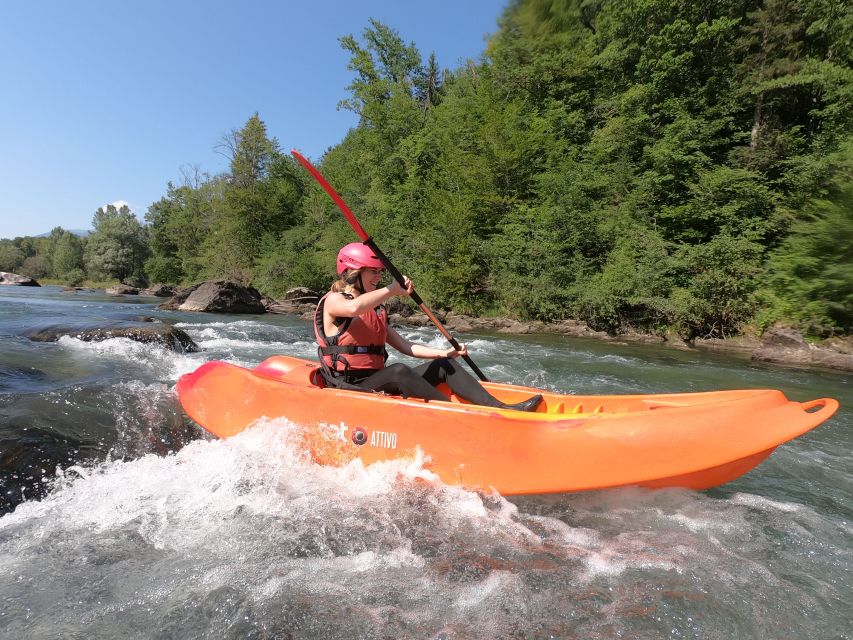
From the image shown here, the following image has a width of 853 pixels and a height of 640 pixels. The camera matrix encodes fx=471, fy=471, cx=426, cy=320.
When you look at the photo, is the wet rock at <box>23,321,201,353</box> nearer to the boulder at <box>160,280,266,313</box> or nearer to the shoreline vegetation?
the shoreline vegetation

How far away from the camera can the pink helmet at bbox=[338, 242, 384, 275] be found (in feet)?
10.5

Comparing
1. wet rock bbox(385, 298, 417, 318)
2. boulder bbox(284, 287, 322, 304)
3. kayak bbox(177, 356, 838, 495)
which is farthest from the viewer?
boulder bbox(284, 287, 322, 304)

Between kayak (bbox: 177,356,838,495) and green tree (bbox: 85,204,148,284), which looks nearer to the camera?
kayak (bbox: 177,356,838,495)

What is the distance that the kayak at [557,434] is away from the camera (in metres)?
2.54

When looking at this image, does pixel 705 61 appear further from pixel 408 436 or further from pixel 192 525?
pixel 192 525

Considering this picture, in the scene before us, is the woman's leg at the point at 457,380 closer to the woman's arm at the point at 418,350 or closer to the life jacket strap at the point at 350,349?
the woman's arm at the point at 418,350

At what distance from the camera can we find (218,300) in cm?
1858

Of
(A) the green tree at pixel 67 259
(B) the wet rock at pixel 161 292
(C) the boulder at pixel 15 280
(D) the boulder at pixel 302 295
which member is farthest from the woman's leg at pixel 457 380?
(A) the green tree at pixel 67 259

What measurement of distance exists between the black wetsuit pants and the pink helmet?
723 mm

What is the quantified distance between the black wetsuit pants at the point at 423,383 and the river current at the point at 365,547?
1.77 feet

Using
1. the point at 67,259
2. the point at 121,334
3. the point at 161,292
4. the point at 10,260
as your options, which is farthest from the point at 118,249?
the point at 121,334

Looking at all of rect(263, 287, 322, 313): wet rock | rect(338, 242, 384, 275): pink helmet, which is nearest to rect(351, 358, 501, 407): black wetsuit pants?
rect(338, 242, 384, 275): pink helmet

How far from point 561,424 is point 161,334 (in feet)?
23.5

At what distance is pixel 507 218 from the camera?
57.3 ft
